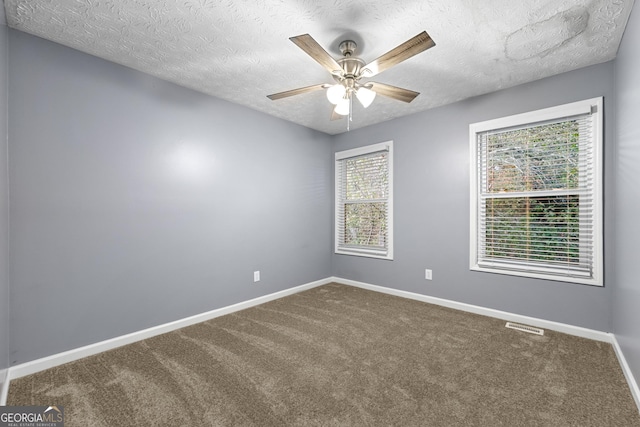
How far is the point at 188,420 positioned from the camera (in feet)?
4.93

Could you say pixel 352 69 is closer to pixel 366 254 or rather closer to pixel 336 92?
pixel 336 92

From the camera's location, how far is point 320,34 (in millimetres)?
1973

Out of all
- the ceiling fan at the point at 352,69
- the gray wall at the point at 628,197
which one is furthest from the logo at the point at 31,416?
the gray wall at the point at 628,197

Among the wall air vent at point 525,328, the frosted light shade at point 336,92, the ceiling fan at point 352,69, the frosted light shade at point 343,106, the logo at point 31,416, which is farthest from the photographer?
the wall air vent at point 525,328

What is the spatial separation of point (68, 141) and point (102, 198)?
468mm

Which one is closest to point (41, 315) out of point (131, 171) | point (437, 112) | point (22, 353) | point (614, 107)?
point (22, 353)

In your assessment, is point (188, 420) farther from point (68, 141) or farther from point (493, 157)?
point (493, 157)

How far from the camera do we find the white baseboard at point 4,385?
5.35 ft

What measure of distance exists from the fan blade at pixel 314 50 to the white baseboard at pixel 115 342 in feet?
8.53

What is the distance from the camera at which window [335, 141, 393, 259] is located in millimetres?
3834

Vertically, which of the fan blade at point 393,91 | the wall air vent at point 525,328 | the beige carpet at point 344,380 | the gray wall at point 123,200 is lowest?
the beige carpet at point 344,380

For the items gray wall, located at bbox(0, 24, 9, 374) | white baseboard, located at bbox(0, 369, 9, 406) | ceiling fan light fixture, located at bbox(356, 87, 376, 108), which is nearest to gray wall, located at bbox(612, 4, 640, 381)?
ceiling fan light fixture, located at bbox(356, 87, 376, 108)

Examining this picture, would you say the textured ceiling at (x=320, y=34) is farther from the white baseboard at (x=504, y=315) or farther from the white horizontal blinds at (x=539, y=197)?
the white baseboard at (x=504, y=315)

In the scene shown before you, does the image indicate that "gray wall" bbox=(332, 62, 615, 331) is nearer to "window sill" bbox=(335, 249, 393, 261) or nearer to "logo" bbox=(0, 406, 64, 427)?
"window sill" bbox=(335, 249, 393, 261)
